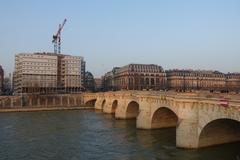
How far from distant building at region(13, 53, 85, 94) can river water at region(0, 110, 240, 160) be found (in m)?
101

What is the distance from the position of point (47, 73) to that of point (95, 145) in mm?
125979

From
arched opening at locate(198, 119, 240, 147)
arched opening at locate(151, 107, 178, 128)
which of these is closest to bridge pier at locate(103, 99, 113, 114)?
arched opening at locate(151, 107, 178, 128)

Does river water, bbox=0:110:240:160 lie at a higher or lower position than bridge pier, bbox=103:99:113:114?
lower

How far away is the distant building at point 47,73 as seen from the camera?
16200 centimetres

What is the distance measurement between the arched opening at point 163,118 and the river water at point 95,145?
6.20 feet

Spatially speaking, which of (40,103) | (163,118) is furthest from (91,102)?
(163,118)

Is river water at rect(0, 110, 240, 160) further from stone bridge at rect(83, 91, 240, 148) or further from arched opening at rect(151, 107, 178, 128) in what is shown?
arched opening at rect(151, 107, 178, 128)

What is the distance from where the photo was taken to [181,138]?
4222 centimetres

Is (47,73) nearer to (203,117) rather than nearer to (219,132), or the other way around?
(219,132)

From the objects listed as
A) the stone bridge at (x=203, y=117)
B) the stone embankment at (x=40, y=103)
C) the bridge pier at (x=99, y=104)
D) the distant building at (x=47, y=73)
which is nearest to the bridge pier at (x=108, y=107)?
the bridge pier at (x=99, y=104)

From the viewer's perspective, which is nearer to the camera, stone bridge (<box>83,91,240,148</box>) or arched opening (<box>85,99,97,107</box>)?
stone bridge (<box>83,91,240,148</box>)

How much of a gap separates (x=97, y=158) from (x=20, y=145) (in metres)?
13.9

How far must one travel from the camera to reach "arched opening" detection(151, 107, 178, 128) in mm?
59062

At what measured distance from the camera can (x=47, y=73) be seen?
16725 cm
